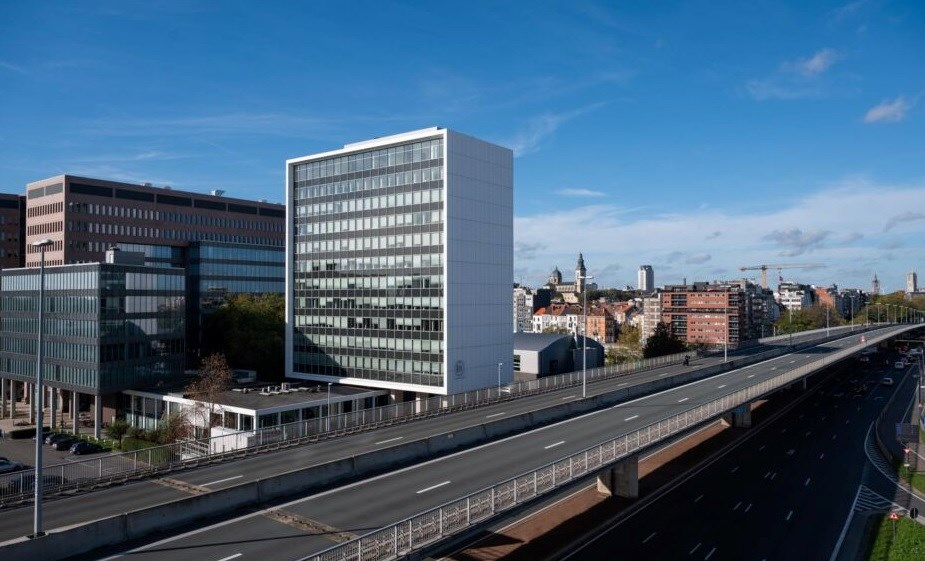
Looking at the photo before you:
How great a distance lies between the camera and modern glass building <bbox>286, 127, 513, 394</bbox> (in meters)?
59.7

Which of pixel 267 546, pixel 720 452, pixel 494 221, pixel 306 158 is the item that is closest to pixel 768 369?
→ pixel 720 452

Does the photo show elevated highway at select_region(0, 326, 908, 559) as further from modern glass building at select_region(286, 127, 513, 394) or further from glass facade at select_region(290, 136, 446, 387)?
glass facade at select_region(290, 136, 446, 387)

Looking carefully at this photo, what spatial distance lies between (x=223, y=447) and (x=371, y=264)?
28.6m

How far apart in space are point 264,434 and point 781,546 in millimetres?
29154

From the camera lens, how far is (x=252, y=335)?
2901 inches

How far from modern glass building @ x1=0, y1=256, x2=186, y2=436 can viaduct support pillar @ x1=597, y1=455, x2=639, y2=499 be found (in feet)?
152

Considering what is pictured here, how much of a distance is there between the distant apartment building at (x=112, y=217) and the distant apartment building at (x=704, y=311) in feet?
380

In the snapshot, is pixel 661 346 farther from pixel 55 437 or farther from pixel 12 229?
pixel 12 229

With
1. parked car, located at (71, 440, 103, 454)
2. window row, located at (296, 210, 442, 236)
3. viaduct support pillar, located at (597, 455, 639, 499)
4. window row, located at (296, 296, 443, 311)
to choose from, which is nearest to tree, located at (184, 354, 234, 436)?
parked car, located at (71, 440, 103, 454)

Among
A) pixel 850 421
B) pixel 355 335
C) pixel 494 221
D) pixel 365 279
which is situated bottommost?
pixel 850 421

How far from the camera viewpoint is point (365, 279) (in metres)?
64.8

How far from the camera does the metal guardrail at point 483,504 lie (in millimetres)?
18344

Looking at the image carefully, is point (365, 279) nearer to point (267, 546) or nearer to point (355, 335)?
point (355, 335)

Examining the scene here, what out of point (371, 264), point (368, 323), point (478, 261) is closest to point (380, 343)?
point (368, 323)
